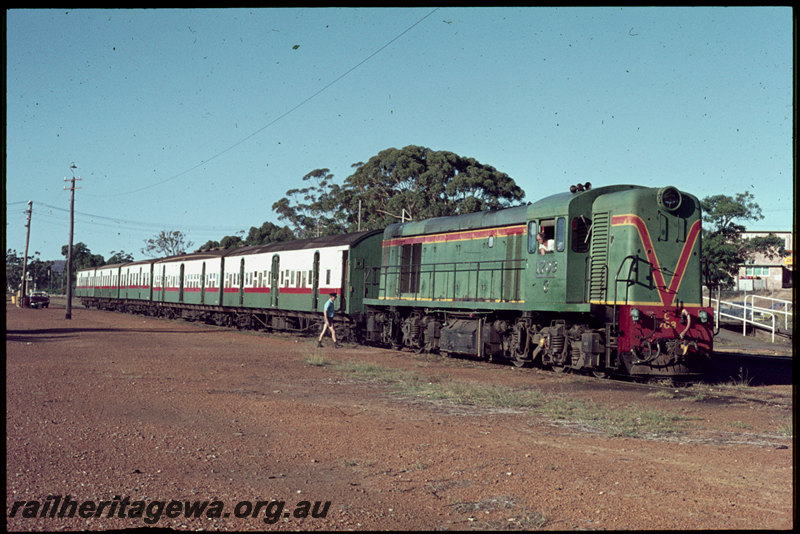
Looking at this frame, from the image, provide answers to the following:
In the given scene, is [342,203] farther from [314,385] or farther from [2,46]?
[2,46]

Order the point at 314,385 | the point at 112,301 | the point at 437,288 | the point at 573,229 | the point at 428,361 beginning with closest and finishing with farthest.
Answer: the point at 314,385
the point at 573,229
the point at 428,361
the point at 437,288
the point at 112,301

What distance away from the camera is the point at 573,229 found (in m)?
14.9

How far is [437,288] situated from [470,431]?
36.8 ft

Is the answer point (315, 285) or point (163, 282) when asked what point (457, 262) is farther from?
point (163, 282)

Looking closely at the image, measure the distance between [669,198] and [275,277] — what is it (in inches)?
760

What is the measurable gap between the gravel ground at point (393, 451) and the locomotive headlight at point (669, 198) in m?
3.49

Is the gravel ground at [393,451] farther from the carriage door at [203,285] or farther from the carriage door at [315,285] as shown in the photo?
the carriage door at [203,285]

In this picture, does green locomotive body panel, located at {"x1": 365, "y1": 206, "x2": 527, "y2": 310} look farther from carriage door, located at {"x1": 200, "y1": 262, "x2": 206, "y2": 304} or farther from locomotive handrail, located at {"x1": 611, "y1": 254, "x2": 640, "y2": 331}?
carriage door, located at {"x1": 200, "y1": 262, "x2": 206, "y2": 304}

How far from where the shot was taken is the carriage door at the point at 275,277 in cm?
3020

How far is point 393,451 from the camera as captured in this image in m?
7.49

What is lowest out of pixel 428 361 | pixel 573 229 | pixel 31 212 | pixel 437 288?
pixel 428 361

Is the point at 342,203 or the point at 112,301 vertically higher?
the point at 342,203

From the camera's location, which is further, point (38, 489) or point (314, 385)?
point (314, 385)

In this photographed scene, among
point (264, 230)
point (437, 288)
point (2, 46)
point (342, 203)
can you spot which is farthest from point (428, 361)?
point (264, 230)
